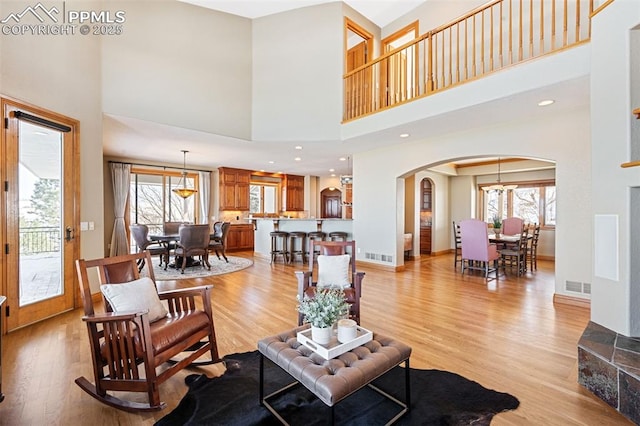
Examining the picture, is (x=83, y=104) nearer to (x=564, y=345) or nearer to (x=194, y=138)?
(x=194, y=138)

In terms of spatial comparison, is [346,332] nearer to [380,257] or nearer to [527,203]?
[380,257]

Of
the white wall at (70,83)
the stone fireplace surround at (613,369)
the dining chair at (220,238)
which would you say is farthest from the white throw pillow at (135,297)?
the dining chair at (220,238)

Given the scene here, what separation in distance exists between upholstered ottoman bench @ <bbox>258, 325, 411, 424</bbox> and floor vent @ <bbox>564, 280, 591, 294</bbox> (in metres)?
3.58

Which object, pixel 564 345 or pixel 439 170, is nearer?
pixel 564 345

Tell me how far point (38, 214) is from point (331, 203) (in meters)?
9.23

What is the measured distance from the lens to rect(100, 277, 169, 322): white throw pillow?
206 cm

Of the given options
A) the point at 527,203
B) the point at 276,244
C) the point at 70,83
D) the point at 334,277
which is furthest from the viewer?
the point at 527,203

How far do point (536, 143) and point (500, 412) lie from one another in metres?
3.91

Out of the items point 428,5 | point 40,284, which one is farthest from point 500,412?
point 428,5

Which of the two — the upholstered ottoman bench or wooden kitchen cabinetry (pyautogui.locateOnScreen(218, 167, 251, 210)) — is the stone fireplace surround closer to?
the upholstered ottoman bench

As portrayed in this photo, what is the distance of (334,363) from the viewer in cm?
166


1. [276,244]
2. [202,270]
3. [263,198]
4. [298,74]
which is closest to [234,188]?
[263,198]

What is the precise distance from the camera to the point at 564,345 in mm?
2789

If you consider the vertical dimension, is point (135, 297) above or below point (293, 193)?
below
